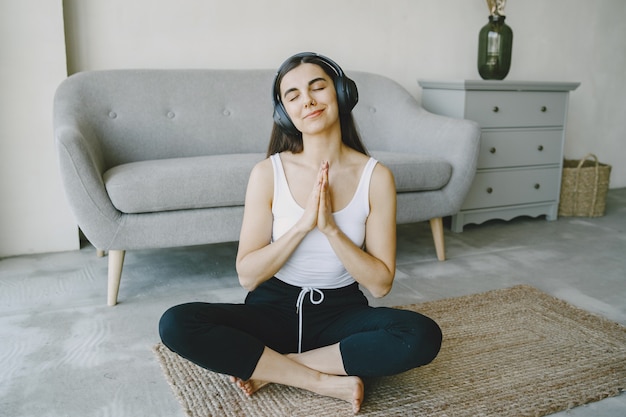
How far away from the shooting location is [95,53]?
2693 mm

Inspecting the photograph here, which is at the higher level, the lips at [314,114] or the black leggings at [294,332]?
the lips at [314,114]

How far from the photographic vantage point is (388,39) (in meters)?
3.33

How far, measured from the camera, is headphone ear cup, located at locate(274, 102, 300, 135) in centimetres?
133

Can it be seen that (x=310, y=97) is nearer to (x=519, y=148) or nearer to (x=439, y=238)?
(x=439, y=238)

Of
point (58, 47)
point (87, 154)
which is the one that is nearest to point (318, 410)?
point (87, 154)

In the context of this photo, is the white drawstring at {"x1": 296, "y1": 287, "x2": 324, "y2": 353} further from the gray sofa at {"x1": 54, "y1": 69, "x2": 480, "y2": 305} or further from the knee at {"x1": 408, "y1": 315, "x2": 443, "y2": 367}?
the gray sofa at {"x1": 54, "y1": 69, "x2": 480, "y2": 305}

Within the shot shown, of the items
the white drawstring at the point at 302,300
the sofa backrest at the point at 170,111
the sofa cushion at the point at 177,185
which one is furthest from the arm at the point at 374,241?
the sofa backrest at the point at 170,111

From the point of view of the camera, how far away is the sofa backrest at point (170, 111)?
241 cm

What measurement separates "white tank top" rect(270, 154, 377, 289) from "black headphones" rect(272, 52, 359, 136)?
12 cm

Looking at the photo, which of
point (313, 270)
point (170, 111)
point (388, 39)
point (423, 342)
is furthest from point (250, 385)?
point (388, 39)

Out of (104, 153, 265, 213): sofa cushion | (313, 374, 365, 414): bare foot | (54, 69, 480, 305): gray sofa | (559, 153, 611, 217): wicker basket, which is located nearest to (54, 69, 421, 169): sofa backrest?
(54, 69, 480, 305): gray sofa

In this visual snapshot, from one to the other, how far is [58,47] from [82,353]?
5.00 ft

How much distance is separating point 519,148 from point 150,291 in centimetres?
215

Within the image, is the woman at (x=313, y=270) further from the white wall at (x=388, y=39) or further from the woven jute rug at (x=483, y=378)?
the white wall at (x=388, y=39)
